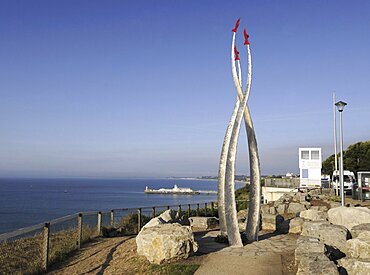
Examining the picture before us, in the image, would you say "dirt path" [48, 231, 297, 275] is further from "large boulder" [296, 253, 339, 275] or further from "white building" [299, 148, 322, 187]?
"white building" [299, 148, 322, 187]

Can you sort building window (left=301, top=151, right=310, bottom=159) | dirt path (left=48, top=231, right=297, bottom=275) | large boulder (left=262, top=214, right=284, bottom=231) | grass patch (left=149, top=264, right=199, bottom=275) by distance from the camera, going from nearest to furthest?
grass patch (left=149, top=264, right=199, bottom=275), dirt path (left=48, top=231, right=297, bottom=275), large boulder (left=262, top=214, right=284, bottom=231), building window (left=301, top=151, right=310, bottom=159)

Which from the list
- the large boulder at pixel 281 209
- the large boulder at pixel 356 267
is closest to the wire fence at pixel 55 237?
the large boulder at pixel 281 209

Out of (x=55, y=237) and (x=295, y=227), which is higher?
(x=295, y=227)

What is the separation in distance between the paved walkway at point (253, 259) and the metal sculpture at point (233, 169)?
581 mm

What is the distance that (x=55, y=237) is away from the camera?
41.4ft

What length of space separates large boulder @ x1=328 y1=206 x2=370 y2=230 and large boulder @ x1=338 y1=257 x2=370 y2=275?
373cm

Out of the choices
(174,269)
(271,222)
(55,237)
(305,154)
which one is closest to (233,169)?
(174,269)

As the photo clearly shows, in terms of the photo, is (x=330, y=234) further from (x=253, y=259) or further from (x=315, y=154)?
(x=315, y=154)

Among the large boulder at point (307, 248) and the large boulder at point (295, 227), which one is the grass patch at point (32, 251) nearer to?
the large boulder at point (307, 248)

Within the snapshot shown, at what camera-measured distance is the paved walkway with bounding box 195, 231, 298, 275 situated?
7969 mm

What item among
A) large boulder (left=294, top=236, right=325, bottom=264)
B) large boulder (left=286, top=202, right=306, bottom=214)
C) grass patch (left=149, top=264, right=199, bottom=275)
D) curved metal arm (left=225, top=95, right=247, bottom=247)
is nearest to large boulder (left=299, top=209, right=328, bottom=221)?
curved metal arm (left=225, top=95, right=247, bottom=247)

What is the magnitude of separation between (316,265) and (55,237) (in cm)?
919

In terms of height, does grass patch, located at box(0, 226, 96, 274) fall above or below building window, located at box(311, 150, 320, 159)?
below

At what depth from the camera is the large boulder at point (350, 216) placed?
10719 millimetres
